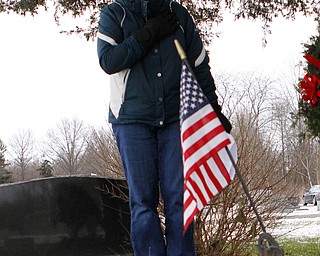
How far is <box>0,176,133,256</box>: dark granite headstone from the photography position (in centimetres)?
385

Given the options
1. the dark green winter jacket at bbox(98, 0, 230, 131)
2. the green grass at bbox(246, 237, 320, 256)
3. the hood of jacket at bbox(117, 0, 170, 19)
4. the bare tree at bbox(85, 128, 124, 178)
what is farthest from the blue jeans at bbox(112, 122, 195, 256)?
the green grass at bbox(246, 237, 320, 256)

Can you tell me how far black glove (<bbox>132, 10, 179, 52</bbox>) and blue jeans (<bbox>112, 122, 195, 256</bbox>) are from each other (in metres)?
0.40

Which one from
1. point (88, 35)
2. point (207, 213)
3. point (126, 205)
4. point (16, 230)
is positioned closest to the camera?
point (16, 230)

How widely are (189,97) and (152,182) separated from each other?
0.59 meters

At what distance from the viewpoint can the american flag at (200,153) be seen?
2.12 metres

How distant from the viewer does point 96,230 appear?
4129 millimetres

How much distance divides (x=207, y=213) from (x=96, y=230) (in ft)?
4.22

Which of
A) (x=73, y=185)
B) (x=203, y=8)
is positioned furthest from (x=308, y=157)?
(x=73, y=185)

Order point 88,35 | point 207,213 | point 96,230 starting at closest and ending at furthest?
point 96,230, point 207,213, point 88,35

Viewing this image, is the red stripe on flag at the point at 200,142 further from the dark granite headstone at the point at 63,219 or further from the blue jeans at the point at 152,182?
the dark granite headstone at the point at 63,219

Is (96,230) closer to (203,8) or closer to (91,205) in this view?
(91,205)

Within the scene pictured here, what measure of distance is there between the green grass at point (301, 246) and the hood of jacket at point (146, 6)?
5.40 meters

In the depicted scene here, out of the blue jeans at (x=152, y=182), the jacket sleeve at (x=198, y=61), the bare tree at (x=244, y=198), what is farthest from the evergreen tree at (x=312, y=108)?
the blue jeans at (x=152, y=182)

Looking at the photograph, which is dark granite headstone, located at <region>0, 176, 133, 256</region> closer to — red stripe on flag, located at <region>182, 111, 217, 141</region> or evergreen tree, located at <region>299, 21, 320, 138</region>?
red stripe on flag, located at <region>182, 111, 217, 141</region>
